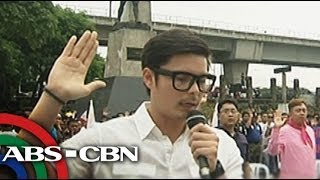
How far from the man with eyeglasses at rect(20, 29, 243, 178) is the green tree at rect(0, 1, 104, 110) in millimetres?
9323

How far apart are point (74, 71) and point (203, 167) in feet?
1.64

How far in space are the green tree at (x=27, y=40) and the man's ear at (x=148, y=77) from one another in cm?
929

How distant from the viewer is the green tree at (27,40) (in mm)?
13973

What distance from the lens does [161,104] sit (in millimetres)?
1731

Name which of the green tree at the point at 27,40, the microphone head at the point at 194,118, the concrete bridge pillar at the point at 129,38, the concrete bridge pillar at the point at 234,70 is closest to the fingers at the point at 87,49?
the microphone head at the point at 194,118

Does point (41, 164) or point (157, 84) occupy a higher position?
point (157, 84)

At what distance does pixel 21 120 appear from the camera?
1.82 meters

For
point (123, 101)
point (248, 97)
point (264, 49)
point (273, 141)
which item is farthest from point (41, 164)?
point (264, 49)

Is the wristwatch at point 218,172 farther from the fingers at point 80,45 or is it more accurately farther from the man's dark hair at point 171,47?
the fingers at point 80,45

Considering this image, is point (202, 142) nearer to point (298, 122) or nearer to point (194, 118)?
point (194, 118)

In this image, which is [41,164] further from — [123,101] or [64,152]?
[123,101]

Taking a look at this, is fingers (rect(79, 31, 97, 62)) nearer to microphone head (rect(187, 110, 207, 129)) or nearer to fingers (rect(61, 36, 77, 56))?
fingers (rect(61, 36, 77, 56))

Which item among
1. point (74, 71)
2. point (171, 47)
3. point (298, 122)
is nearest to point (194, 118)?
point (171, 47)

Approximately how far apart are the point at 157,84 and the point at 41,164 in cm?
44
